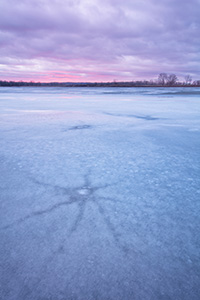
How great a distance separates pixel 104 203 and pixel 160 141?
6.92 ft

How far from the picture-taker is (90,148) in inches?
112

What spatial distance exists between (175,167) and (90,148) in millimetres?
1214

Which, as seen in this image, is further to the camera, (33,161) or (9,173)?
(33,161)

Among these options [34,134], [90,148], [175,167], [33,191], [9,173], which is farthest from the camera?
[34,134]

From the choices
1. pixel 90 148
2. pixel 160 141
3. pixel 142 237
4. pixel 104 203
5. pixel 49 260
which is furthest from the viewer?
pixel 160 141

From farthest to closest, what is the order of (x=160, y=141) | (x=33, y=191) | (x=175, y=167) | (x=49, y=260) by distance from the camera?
(x=160, y=141), (x=175, y=167), (x=33, y=191), (x=49, y=260)

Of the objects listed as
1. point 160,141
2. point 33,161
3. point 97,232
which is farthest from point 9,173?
point 160,141

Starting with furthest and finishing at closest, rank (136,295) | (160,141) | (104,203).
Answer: (160,141) < (104,203) < (136,295)

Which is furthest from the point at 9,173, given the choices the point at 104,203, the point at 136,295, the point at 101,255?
the point at 136,295

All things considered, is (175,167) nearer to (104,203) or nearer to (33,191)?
(104,203)

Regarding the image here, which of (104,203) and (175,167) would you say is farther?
(175,167)

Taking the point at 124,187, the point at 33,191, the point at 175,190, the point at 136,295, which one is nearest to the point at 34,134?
the point at 33,191

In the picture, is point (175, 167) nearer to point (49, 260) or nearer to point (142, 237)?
point (142, 237)

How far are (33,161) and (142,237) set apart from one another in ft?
5.31
